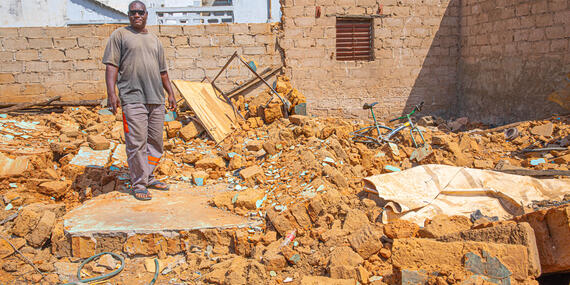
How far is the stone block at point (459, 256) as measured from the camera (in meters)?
→ 2.34

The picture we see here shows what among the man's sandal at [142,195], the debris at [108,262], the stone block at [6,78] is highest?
the stone block at [6,78]

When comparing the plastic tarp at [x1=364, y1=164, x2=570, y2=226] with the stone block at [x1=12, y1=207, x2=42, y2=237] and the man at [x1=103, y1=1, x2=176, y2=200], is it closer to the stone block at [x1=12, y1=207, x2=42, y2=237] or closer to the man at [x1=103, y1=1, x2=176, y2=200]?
the man at [x1=103, y1=1, x2=176, y2=200]

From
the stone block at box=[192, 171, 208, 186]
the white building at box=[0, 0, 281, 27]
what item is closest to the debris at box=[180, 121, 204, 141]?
the stone block at box=[192, 171, 208, 186]

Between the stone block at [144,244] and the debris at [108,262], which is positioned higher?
the stone block at [144,244]

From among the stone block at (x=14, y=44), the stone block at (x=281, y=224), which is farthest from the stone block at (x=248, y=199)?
the stone block at (x=14, y=44)

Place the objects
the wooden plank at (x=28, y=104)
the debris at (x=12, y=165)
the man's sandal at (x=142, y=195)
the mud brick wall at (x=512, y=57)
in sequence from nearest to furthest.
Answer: the man's sandal at (x=142, y=195), the debris at (x=12, y=165), the mud brick wall at (x=512, y=57), the wooden plank at (x=28, y=104)

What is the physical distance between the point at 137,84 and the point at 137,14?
26.7 inches

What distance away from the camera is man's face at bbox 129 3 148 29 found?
12.2 ft

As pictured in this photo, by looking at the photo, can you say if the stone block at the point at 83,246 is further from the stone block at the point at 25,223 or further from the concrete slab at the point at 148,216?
the stone block at the point at 25,223

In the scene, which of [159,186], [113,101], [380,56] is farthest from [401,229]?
[380,56]

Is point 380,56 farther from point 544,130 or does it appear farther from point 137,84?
point 137,84

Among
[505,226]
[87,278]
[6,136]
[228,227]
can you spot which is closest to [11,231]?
[87,278]

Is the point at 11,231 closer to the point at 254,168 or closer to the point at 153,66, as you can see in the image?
the point at 153,66

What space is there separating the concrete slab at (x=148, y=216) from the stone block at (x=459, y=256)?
1.45m
